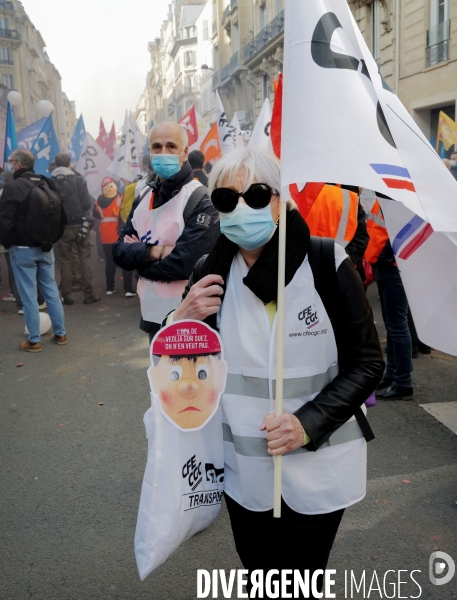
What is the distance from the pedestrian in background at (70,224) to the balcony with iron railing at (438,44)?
11141mm

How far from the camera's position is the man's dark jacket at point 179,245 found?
3.61 m

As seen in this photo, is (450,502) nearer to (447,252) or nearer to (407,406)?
(407,406)

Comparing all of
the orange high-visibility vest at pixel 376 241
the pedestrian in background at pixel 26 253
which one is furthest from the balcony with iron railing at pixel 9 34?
the orange high-visibility vest at pixel 376 241

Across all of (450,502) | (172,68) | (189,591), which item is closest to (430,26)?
(450,502)

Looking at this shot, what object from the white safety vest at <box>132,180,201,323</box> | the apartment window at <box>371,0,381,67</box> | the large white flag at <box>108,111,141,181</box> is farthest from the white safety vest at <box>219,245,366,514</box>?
the apartment window at <box>371,0,381,67</box>

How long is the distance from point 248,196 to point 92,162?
12.2 m

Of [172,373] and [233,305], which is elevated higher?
[233,305]

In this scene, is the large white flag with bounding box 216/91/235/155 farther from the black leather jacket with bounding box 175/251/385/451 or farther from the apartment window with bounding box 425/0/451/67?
the black leather jacket with bounding box 175/251/385/451

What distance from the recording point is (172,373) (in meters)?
1.81

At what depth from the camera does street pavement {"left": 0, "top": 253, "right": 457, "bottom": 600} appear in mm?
2809

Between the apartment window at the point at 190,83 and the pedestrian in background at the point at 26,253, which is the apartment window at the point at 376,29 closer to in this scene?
the pedestrian in background at the point at 26,253

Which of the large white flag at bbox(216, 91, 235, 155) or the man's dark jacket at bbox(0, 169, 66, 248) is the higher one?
the large white flag at bbox(216, 91, 235, 155)

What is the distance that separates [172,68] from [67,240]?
277 feet

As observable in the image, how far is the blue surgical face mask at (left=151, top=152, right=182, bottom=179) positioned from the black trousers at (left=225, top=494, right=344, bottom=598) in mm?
2253
